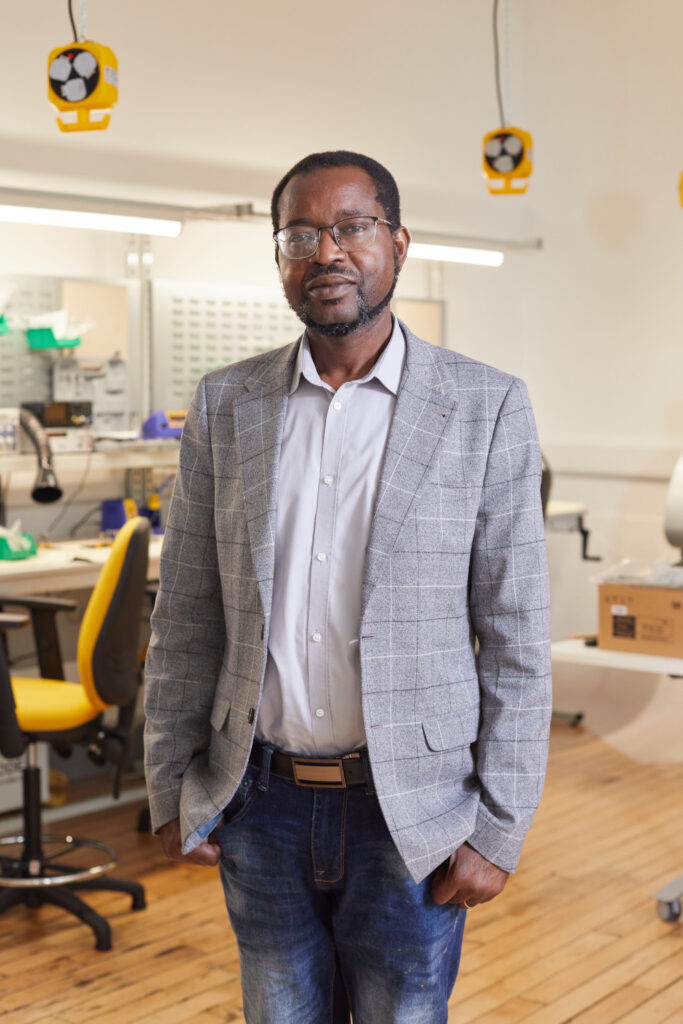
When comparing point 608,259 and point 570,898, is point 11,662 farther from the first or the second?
point 608,259

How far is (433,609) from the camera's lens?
1358 mm

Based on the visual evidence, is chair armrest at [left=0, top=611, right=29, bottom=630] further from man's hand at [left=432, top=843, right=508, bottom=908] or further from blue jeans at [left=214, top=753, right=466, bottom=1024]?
man's hand at [left=432, top=843, right=508, bottom=908]

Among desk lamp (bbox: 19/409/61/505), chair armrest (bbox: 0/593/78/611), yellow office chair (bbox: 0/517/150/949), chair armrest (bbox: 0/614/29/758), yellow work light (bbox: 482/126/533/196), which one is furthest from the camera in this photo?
yellow work light (bbox: 482/126/533/196)

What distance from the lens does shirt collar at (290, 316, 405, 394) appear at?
142 cm

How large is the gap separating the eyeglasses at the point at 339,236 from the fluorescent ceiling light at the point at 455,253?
10.7 feet

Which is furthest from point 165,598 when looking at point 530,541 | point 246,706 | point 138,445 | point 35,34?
point 35,34

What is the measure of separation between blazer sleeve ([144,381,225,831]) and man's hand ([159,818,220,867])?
0.02 metres

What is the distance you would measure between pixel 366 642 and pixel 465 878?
0.29 meters

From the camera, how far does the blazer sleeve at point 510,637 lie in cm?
138

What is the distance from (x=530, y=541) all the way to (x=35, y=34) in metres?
3.37

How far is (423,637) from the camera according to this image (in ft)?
4.43

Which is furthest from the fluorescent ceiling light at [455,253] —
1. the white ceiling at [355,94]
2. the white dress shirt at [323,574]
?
the white dress shirt at [323,574]

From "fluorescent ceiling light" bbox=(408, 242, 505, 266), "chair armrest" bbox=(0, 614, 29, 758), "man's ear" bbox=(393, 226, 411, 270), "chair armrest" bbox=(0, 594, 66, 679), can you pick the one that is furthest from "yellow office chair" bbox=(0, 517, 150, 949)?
"fluorescent ceiling light" bbox=(408, 242, 505, 266)

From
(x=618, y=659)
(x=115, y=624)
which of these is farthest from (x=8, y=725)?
(x=618, y=659)
